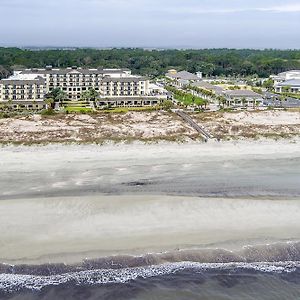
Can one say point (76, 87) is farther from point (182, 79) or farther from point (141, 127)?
point (141, 127)

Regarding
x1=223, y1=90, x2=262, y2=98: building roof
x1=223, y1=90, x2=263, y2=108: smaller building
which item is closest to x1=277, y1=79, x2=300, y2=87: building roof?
x1=223, y1=90, x2=262, y2=98: building roof

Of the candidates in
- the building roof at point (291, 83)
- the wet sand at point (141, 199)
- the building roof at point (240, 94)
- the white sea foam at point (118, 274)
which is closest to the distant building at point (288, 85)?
the building roof at point (291, 83)

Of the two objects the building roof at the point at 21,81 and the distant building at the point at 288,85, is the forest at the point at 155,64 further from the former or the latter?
the building roof at the point at 21,81

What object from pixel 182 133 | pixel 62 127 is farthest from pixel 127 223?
pixel 62 127

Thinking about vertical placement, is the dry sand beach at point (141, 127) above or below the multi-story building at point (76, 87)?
below

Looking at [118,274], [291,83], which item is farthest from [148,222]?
[291,83]

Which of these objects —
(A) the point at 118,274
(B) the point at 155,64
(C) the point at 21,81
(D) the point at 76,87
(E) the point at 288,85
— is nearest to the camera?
(A) the point at 118,274
